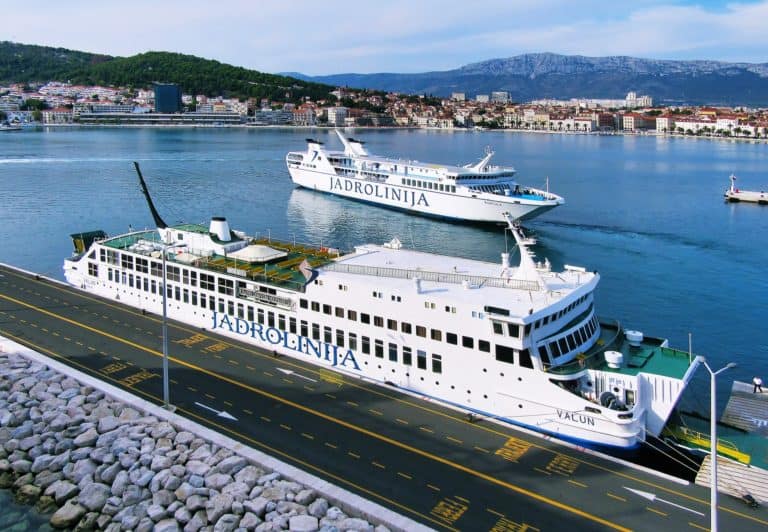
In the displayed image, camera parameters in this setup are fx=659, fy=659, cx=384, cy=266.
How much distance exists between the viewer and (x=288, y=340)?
73.4ft

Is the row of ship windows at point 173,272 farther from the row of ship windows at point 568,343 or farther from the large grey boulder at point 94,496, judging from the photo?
the row of ship windows at point 568,343

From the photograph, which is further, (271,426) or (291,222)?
(291,222)

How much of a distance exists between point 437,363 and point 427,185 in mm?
43602

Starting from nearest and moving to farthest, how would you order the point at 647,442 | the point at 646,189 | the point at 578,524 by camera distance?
the point at 578,524, the point at 647,442, the point at 646,189

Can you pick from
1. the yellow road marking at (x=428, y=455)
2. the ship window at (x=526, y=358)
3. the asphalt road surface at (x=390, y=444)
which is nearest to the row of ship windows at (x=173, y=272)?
the asphalt road surface at (x=390, y=444)

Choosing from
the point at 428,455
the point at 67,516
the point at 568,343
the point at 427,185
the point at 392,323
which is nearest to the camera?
the point at 67,516

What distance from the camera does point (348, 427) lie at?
1697 cm

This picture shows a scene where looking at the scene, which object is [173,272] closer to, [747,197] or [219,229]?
[219,229]

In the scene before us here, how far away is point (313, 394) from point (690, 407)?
12198mm

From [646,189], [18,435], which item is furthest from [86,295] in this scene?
[646,189]

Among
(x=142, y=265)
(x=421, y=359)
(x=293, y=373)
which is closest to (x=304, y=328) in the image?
(x=293, y=373)

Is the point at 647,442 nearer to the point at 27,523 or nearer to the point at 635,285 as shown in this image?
the point at 27,523

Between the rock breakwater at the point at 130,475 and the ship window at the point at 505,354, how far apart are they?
6.34 meters

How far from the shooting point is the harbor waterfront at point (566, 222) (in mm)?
33125
